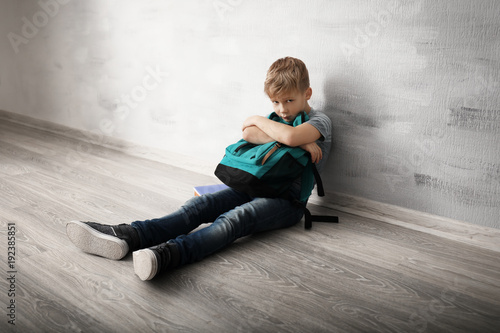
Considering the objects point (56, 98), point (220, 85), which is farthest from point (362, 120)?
point (56, 98)

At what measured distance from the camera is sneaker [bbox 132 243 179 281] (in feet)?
3.69

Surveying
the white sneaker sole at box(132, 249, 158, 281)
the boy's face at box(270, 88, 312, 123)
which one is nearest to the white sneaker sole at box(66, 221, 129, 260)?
the white sneaker sole at box(132, 249, 158, 281)

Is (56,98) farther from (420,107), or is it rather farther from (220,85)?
(420,107)

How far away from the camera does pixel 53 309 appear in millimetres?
1022

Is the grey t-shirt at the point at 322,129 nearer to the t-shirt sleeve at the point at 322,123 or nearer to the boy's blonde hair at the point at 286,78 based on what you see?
the t-shirt sleeve at the point at 322,123

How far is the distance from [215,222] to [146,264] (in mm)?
269

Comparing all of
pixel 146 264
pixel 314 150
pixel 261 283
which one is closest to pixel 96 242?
pixel 146 264

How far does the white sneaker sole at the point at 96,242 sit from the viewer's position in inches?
48.7

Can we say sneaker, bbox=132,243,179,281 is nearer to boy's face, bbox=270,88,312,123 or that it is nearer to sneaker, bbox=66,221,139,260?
sneaker, bbox=66,221,139,260

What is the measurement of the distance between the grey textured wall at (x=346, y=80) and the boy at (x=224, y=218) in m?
0.18

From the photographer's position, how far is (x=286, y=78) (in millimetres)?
1467

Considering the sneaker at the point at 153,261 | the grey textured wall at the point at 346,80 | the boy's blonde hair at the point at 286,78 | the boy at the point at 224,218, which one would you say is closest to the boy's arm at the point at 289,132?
the boy at the point at 224,218

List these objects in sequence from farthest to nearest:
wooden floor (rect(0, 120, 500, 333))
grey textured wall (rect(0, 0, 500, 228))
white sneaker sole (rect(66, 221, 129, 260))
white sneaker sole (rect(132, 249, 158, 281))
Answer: grey textured wall (rect(0, 0, 500, 228))
white sneaker sole (rect(66, 221, 129, 260))
white sneaker sole (rect(132, 249, 158, 281))
wooden floor (rect(0, 120, 500, 333))

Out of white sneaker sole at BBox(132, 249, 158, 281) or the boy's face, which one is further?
the boy's face
